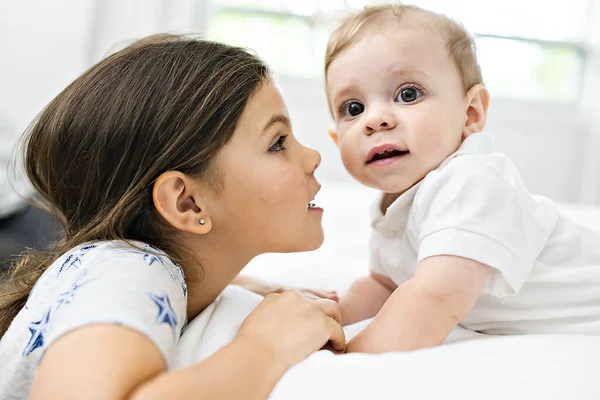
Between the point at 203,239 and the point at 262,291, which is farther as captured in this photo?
the point at 262,291

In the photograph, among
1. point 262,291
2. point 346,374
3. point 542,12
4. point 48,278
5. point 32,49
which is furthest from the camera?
point 542,12

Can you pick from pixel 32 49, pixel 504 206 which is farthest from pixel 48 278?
pixel 32 49

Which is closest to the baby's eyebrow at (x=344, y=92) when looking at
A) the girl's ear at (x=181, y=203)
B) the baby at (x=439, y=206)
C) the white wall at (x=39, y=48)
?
the baby at (x=439, y=206)

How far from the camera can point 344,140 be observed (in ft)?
4.02

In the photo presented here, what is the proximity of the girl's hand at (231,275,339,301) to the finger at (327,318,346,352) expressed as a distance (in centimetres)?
38

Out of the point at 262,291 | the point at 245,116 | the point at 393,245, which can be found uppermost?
the point at 245,116

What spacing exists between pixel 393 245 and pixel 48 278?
607 millimetres

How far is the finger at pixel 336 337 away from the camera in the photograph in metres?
0.96

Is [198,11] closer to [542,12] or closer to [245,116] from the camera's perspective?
[542,12]

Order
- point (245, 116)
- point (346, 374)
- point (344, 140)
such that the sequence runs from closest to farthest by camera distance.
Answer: point (346, 374) → point (245, 116) → point (344, 140)

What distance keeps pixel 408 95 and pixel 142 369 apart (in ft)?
2.23

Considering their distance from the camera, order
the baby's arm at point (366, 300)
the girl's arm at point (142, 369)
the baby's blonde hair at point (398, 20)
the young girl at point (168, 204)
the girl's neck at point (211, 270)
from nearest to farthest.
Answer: the girl's arm at point (142, 369) < the young girl at point (168, 204) < the girl's neck at point (211, 270) < the baby's blonde hair at point (398, 20) < the baby's arm at point (366, 300)

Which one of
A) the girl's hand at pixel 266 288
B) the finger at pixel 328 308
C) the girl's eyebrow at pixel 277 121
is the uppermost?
the girl's eyebrow at pixel 277 121

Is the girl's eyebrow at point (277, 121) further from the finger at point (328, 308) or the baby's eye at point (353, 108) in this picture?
the finger at point (328, 308)
